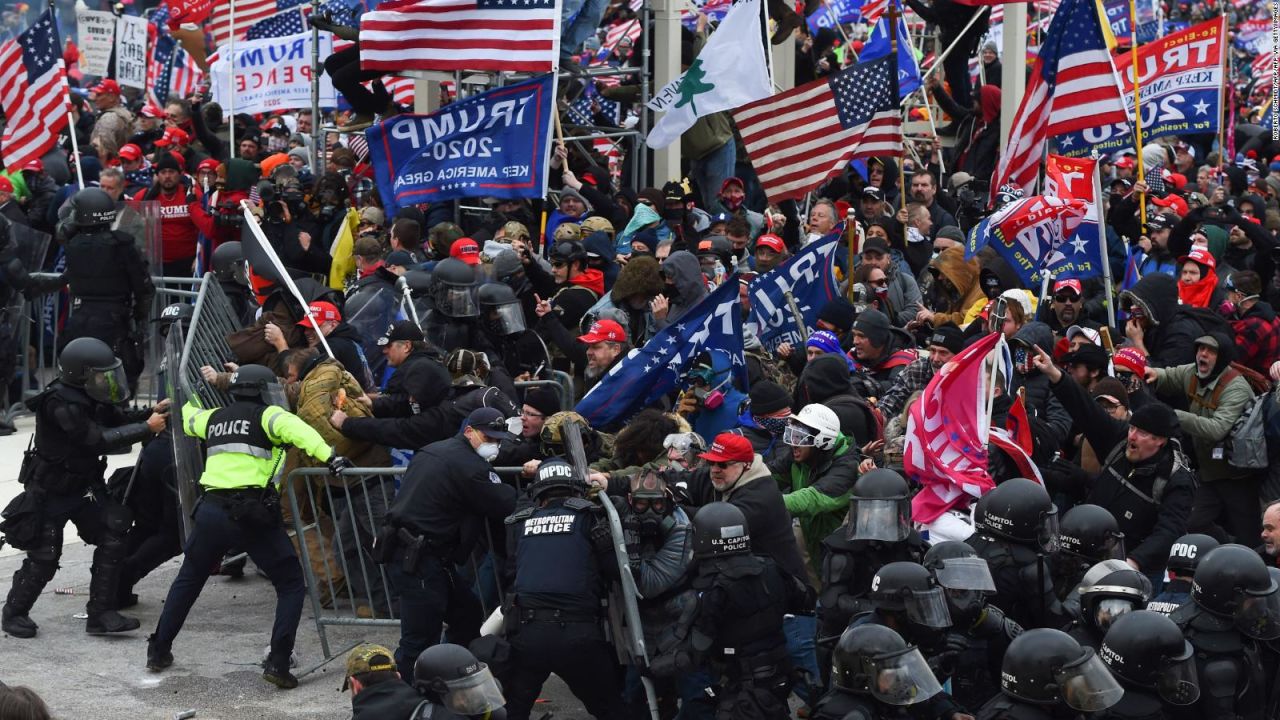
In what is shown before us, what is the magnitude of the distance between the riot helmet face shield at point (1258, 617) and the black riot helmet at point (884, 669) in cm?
136

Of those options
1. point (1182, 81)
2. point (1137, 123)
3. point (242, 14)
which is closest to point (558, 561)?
point (1137, 123)

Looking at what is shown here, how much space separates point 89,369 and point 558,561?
341 cm

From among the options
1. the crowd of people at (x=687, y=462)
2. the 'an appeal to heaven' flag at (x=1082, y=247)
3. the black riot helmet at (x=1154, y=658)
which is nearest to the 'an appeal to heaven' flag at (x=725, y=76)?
the crowd of people at (x=687, y=462)

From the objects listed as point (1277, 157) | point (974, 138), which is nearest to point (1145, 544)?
point (974, 138)

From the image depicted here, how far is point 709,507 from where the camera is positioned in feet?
27.5

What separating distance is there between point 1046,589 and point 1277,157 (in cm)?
1497

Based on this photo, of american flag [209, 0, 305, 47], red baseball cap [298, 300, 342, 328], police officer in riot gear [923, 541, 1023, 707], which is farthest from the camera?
american flag [209, 0, 305, 47]

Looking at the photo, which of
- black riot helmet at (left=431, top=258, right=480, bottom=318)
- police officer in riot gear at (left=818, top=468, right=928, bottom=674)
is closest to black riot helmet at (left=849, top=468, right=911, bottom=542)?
police officer in riot gear at (left=818, top=468, right=928, bottom=674)

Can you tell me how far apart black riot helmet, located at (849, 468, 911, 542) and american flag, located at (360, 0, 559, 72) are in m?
6.22

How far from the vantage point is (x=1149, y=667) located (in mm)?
6941

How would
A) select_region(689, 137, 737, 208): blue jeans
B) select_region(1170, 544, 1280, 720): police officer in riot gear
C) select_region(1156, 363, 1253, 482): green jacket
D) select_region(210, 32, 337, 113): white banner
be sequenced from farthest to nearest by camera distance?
1. select_region(210, 32, 337, 113): white banner
2. select_region(689, 137, 737, 208): blue jeans
3. select_region(1156, 363, 1253, 482): green jacket
4. select_region(1170, 544, 1280, 720): police officer in riot gear

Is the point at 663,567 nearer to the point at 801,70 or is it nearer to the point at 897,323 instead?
the point at 897,323

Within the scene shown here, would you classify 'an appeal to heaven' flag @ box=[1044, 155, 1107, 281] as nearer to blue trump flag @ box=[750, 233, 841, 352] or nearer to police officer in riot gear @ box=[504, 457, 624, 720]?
blue trump flag @ box=[750, 233, 841, 352]

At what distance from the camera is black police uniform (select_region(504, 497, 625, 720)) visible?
8.56 meters
